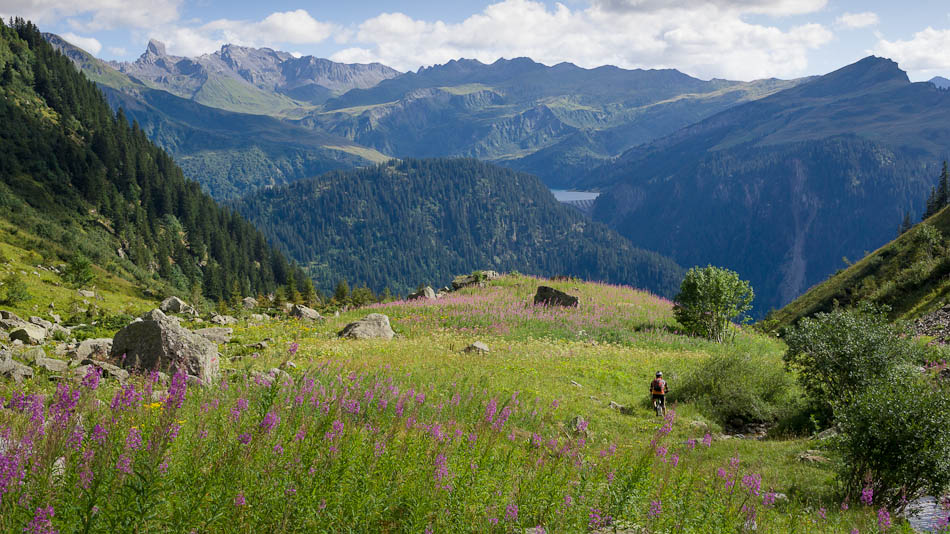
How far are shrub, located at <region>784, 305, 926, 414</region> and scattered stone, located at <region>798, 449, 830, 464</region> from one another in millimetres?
1334

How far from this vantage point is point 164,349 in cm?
1196

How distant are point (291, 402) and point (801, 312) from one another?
A: 203 ft

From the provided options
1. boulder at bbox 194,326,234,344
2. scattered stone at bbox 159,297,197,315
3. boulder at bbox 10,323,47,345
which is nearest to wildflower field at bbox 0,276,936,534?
boulder at bbox 194,326,234,344

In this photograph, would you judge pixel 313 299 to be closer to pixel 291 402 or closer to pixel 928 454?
pixel 291 402

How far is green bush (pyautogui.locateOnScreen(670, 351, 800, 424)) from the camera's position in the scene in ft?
50.8

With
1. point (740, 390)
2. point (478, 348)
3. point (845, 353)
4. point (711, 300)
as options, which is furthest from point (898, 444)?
point (711, 300)

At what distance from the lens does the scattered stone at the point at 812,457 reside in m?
10.9

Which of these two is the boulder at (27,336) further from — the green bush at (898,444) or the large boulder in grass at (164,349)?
the green bush at (898,444)

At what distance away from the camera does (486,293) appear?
1328 inches

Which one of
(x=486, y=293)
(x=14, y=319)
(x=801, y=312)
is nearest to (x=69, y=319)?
(x=14, y=319)

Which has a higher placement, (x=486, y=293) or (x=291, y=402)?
(x=291, y=402)

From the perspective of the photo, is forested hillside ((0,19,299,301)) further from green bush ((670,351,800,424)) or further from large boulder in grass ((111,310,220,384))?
green bush ((670,351,800,424))

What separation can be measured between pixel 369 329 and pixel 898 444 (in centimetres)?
1756

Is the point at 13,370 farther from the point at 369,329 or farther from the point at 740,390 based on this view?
the point at 740,390
